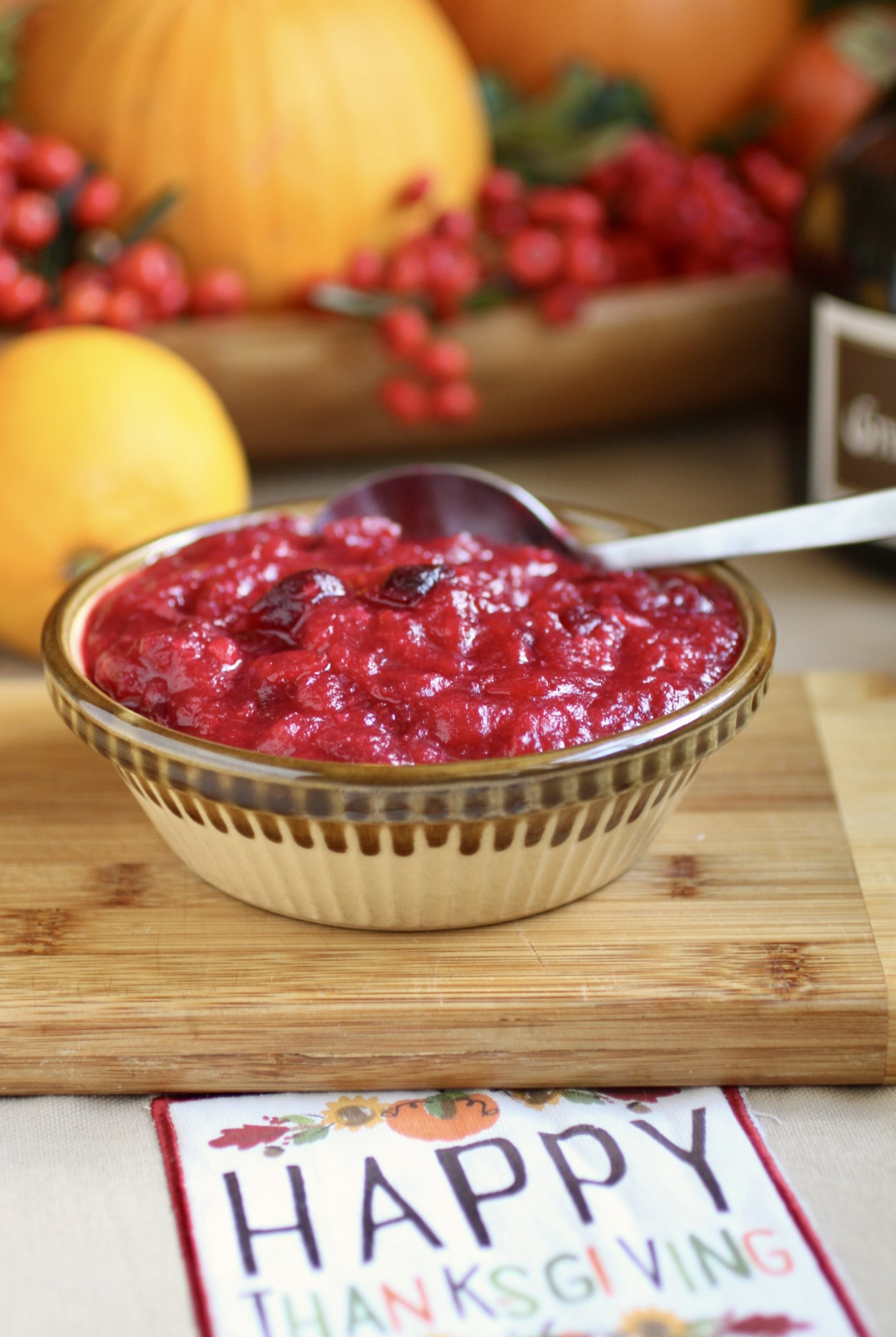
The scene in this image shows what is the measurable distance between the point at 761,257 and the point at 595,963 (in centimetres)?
156

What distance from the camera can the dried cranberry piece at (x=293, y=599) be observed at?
4.00 ft

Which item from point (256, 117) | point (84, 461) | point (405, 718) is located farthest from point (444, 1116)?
point (256, 117)

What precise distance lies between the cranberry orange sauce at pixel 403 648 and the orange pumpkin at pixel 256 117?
98 centimetres

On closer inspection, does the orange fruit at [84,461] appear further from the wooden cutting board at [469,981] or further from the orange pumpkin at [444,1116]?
the orange pumpkin at [444,1116]

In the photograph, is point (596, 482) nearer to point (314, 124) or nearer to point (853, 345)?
point (853, 345)

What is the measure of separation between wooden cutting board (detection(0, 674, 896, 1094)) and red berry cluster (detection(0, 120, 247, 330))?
0.98 meters

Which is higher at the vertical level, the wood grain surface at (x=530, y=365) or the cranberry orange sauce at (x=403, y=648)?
the cranberry orange sauce at (x=403, y=648)

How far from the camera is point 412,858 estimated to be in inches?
42.8

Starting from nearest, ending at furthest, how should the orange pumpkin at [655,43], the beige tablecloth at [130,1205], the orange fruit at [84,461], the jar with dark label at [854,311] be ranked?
the beige tablecloth at [130,1205] < the orange fruit at [84,461] < the jar with dark label at [854,311] < the orange pumpkin at [655,43]

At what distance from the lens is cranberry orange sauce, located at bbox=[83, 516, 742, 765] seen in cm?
110

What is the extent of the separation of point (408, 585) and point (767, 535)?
38 cm

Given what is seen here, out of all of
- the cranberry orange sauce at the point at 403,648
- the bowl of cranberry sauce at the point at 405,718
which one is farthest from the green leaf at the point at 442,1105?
the cranberry orange sauce at the point at 403,648

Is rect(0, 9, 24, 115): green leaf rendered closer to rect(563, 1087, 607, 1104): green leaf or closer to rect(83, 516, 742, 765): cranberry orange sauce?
rect(83, 516, 742, 765): cranberry orange sauce

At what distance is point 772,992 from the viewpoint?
1.10 meters
